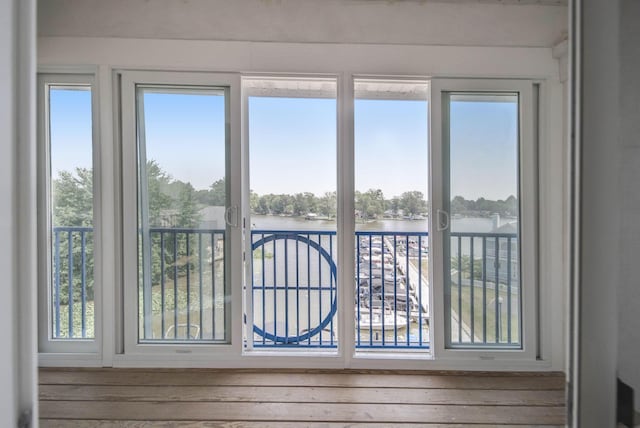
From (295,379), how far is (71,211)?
73.7 inches

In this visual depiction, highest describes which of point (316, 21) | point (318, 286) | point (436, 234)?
point (316, 21)

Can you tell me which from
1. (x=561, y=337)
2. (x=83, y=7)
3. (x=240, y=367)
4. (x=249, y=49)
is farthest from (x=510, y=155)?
(x=83, y=7)

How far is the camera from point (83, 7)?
1856mm

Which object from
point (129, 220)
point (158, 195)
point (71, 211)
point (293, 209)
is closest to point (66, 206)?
point (71, 211)

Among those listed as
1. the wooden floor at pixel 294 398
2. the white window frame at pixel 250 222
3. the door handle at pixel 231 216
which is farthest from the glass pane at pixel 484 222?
the door handle at pixel 231 216

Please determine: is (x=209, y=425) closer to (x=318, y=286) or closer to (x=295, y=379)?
(x=295, y=379)

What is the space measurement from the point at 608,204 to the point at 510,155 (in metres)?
1.70

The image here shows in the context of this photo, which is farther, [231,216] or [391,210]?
[391,210]

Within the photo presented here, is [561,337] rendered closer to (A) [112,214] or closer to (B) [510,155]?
(B) [510,155]

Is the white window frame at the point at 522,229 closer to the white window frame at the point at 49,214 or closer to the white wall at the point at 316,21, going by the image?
the white wall at the point at 316,21

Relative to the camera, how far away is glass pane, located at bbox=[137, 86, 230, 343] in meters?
1.94

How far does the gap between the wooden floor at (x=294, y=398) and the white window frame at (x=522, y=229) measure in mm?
154

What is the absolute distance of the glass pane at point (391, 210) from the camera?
200 centimetres

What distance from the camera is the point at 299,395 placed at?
1671mm
